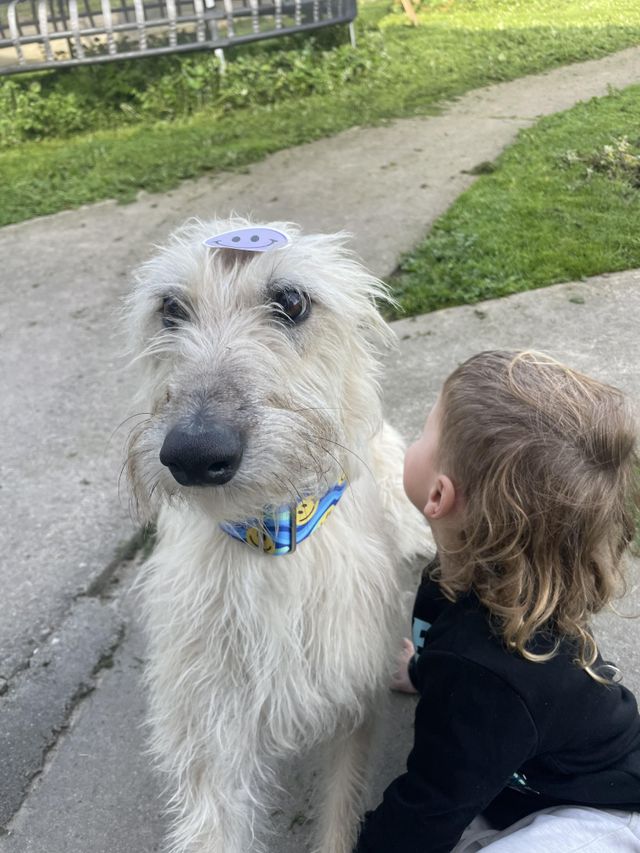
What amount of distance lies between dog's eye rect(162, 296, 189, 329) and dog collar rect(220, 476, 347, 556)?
1.82 feet

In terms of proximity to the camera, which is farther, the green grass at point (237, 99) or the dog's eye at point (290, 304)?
the green grass at point (237, 99)

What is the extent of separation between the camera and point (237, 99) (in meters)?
8.80

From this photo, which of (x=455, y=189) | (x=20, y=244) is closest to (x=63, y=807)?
(x=20, y=244)

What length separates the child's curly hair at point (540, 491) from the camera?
1766 mm

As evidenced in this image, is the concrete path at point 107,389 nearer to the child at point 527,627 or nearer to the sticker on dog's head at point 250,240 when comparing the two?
the child at point 527,627

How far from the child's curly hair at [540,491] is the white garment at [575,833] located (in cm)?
35

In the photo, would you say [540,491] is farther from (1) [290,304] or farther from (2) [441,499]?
(1) [290,304]

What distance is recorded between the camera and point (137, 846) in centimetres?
220

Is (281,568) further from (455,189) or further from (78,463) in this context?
(455,189)

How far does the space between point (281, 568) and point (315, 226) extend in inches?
166

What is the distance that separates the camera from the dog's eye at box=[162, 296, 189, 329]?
196 cm

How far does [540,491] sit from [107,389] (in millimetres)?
2940

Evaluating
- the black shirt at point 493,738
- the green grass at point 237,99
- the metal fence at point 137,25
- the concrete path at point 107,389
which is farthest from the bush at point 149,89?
the black shirt at point 493,738

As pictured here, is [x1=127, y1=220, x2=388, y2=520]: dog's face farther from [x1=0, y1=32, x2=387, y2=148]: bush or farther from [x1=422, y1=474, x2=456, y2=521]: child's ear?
[x1=0, y1=32, x2=387, y2=148]: bush
